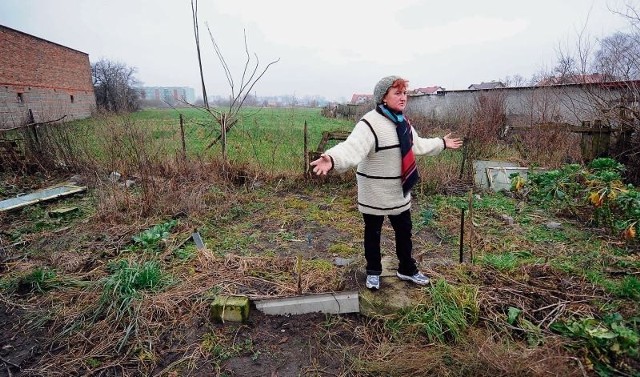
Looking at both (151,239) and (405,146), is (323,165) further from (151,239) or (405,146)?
(151,239)

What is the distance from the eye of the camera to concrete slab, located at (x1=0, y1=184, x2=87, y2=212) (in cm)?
597

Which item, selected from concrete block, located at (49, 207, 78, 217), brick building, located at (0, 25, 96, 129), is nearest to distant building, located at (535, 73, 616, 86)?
concrete block, located at (49, 207, 78, 217)

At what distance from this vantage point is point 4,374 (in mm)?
2502

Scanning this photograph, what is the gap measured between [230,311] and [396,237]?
158 centimetres

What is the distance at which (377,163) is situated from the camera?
2680 millimetres

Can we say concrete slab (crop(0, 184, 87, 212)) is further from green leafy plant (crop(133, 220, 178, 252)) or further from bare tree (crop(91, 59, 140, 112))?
bare tree (crop(91, 59, 140, 112))

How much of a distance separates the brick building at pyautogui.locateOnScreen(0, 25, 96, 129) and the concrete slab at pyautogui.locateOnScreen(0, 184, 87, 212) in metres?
10.3

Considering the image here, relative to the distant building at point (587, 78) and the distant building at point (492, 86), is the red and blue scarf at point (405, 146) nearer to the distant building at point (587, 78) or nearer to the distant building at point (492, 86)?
the distant building at point (587, 78)

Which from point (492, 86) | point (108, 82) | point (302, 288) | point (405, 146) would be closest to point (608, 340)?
point (405, 146)

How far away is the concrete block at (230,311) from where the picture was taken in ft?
9.50

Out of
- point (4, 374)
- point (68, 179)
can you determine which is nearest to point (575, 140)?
point (4, 374)

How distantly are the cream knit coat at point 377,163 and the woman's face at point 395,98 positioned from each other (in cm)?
11

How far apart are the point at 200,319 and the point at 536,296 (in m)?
2.88

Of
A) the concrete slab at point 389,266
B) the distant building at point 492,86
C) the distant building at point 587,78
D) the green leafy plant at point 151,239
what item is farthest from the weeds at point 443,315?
the distant building at point 492,86
